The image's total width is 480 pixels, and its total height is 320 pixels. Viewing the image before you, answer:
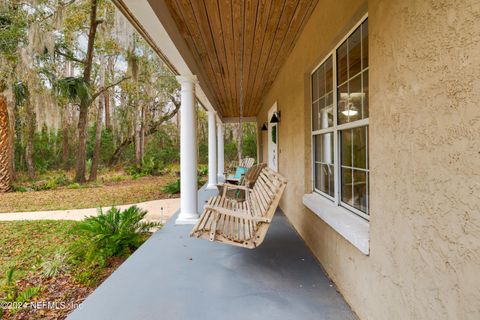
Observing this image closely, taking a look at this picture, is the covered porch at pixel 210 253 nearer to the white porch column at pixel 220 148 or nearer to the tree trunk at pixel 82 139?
the white porch column at pixel 220 148

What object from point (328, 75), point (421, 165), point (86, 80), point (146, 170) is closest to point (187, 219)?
point (328, 75)

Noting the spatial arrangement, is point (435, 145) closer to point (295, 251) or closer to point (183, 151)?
point (295, 251)

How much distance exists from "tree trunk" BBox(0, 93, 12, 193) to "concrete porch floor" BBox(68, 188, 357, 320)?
8.77 m

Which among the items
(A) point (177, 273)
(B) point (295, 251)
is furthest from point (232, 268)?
(B) point (295, 251)

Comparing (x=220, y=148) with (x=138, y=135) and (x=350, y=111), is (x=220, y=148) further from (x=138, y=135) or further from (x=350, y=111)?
(x=350, y=111)

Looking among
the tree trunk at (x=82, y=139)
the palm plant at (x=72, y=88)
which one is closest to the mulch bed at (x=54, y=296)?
the palm plant at (x=72, y=88)

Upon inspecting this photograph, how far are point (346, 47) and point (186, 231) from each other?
3040mm

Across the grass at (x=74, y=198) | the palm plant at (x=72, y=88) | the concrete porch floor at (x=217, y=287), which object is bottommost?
the grass at (x=74, y=198)

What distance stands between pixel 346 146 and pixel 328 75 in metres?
0.84

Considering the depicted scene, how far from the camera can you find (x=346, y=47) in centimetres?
235

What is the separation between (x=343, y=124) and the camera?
7.98 feet

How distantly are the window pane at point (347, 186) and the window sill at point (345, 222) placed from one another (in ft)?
0.31

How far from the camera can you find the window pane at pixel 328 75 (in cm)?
274

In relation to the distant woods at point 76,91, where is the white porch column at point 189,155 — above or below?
below
